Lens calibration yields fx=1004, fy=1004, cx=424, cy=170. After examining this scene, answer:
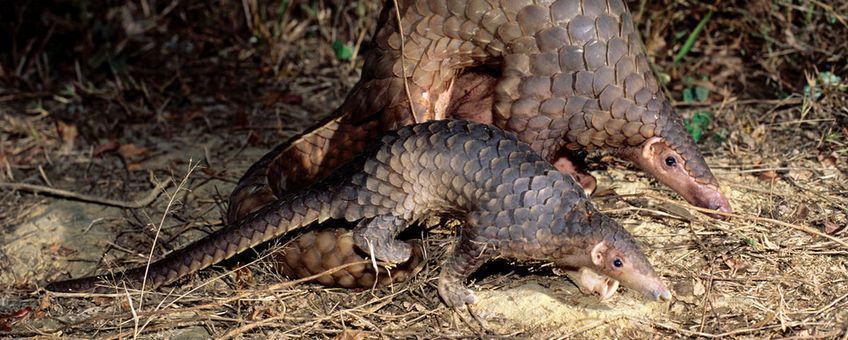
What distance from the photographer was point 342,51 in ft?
20.1

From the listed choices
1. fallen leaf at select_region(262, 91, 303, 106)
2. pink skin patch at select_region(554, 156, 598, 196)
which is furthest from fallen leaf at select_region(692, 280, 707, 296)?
fallen leaf at select_region(262, 91, 303, 106)

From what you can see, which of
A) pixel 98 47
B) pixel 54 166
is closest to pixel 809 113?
pixel 54 166

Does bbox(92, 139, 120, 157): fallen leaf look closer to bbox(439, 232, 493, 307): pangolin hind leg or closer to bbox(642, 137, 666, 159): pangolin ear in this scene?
bbox(439, 232, 493, 307): pangolin hind leg

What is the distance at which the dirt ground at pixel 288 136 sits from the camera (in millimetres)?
3465

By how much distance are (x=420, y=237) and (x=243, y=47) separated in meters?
3.00

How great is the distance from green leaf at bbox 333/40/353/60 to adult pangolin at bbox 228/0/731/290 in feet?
7.35

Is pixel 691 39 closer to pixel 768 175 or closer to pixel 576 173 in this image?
pixel 768 175

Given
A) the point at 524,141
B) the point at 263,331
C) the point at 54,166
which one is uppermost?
the point at 524,141

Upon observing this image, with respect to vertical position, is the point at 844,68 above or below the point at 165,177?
above

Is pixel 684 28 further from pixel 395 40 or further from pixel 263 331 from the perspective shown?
pixel 263 331

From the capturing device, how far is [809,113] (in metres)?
4.90

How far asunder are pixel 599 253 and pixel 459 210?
0.50 metres

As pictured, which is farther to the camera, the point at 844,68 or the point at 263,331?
the point at 844,68

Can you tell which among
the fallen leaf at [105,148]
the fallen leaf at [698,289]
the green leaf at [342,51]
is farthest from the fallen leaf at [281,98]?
the fallen leaf at [698,289]
